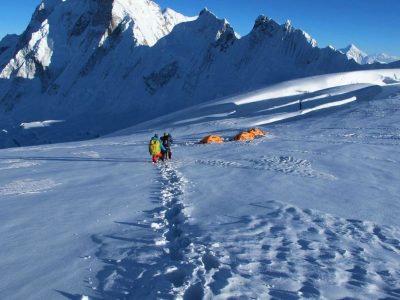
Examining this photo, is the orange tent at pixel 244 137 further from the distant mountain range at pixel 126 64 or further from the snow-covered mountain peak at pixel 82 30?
the snow-covered mountain peak at pixel 82 30

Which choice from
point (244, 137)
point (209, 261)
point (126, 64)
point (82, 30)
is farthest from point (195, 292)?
point (82, 30)

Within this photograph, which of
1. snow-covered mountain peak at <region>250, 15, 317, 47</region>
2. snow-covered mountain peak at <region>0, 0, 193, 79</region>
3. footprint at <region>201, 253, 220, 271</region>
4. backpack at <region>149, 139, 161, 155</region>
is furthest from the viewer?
snow-covered mountain peak at <region>0, 0, 193, 79</region>

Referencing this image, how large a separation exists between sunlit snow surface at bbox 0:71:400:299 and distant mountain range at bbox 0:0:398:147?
66027mm

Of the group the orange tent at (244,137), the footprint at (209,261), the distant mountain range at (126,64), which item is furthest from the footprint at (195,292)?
the distant mountain range at (126,64)

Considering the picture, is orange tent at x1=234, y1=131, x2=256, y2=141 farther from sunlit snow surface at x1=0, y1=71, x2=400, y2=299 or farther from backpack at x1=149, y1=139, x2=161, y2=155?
backpack at x1=149, y1=139, x2=161, y2=155

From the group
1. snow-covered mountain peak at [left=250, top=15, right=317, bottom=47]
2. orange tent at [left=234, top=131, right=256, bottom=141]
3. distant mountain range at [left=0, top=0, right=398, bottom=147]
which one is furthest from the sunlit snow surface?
snow-covered mountain peak at [left=250, top=15, right=317, bottom=47]

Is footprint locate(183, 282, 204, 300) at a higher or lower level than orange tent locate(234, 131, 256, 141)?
lower

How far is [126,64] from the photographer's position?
12338 cm

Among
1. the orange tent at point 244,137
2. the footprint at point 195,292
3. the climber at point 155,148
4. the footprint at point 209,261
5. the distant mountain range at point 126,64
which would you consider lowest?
the footprint at point 195,292

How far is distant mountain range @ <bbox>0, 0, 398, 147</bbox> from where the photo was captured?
10031cm

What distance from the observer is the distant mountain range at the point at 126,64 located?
10031cm

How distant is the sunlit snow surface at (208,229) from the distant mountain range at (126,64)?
66.0 meters

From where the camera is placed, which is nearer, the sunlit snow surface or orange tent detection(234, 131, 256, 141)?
the sunlit snow surface

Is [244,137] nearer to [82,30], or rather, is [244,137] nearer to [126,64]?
[126,64]
